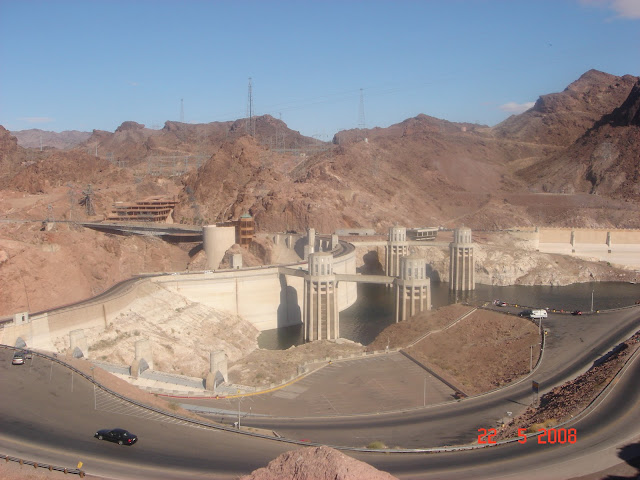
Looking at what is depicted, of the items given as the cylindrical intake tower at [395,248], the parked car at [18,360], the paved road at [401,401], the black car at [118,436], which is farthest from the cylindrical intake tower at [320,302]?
the black car at [118,436]

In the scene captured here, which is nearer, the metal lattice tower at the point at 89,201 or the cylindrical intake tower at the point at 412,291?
the cylindrical intake tower at the point at 412,291

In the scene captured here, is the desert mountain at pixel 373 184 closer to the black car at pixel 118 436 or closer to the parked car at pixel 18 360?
the parked car at pixel 18 360

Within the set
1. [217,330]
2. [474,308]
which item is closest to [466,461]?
[474,308]

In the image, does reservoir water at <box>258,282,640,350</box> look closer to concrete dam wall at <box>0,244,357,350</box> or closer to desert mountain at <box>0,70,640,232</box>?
concrete dam wall at <box>0,244,357,350</box>

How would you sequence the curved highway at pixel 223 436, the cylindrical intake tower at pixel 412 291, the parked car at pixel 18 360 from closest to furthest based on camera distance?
the curved highway at pixel 223 436 → the parked car at pixel 18 360 → the cylindrical intake tower at pixel 412 291

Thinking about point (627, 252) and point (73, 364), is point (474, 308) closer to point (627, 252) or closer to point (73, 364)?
point (73, 364)

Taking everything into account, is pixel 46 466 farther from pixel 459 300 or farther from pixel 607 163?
pixel 607 163

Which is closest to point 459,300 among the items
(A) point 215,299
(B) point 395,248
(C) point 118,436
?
(B) point 395,248
